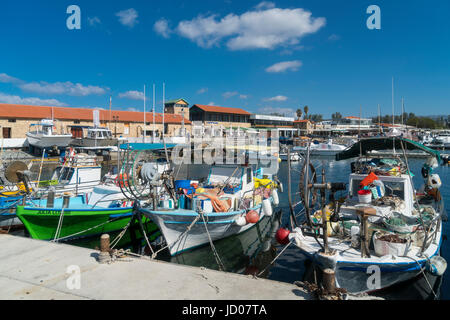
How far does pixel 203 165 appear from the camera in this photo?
15.8m

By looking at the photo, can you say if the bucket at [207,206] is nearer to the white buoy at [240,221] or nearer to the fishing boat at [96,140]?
the white buoy at [240,221]

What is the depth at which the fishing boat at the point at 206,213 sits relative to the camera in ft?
32.7

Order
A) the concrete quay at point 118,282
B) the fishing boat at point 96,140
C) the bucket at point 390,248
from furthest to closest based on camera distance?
1. the fishing boat at point 96,140
2. the bucket at point 390,248
3. the concrete quay at point 118,282

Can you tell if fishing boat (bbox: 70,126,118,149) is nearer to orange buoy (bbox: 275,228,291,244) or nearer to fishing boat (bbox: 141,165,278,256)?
fishing boat (bbox: 141,165,278,256)

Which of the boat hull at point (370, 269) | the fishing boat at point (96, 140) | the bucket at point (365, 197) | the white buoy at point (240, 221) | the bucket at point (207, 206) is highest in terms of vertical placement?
the fishing boat at point (96, 140)

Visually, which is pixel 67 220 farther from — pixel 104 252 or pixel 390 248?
pixel 390 248

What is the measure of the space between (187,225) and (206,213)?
0.78 m

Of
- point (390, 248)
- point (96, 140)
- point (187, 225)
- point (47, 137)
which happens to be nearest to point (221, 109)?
point (96, 140)

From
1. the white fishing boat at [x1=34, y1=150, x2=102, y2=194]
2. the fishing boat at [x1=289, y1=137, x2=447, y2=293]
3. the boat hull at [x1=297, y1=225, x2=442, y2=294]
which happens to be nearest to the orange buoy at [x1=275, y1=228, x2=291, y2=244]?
the fishing boat at [x1=289, y1=137, x2=447, y2=293]

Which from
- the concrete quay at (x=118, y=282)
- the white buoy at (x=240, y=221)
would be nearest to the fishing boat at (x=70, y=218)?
the concrete quay at (x=118, y=282)

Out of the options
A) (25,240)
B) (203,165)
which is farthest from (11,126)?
(25,240)

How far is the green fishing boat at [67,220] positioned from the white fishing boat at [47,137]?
91.7 feet
